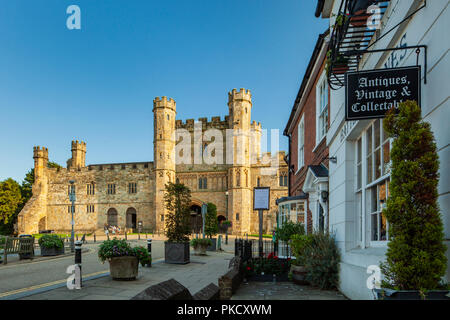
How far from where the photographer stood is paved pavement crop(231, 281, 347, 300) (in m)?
6.66

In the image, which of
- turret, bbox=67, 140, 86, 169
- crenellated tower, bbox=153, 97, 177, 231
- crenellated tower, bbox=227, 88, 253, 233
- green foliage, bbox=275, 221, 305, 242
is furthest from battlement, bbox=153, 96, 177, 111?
green foliage, bbox=275, 221, 305, 242

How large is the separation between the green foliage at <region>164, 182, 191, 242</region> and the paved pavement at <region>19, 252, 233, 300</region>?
163 centimetres

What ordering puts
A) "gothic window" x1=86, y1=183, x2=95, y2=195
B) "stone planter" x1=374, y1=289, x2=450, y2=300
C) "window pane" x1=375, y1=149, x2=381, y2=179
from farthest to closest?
1. "gothic window" x1=86, y1=183, x2=95, y2=195
2. "window pane" x1=375, y1=149, x2=381, y2=179
3. "stone planter" x1=374, y1=289, x2=450, y2=300

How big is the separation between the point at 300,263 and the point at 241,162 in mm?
37282

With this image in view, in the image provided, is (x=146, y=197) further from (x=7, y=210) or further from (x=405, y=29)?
(x=405, y=29)

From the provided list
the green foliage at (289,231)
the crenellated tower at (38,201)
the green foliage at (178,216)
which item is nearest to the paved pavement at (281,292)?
the green foliage at (289,231)

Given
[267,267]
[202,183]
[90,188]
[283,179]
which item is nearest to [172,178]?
[202,183]

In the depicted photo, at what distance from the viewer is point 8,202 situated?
179 feet

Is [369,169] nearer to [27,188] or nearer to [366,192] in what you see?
[366,192]

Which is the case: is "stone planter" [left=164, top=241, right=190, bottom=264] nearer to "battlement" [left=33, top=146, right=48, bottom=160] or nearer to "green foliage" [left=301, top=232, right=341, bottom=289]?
"green foliage" [left=301, top=232, right=341, bottom=289]

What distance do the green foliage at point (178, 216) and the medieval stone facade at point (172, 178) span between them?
2943 cm

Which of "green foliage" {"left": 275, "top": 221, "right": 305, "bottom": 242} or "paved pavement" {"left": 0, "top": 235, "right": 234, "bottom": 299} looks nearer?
"paved pavement" {"left": 0, "top": 235, "right": 234, "bottom": 299}

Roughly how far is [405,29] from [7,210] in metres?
60.6

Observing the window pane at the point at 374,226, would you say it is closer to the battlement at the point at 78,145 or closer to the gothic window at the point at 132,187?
the gothic window at the point at 132,187
